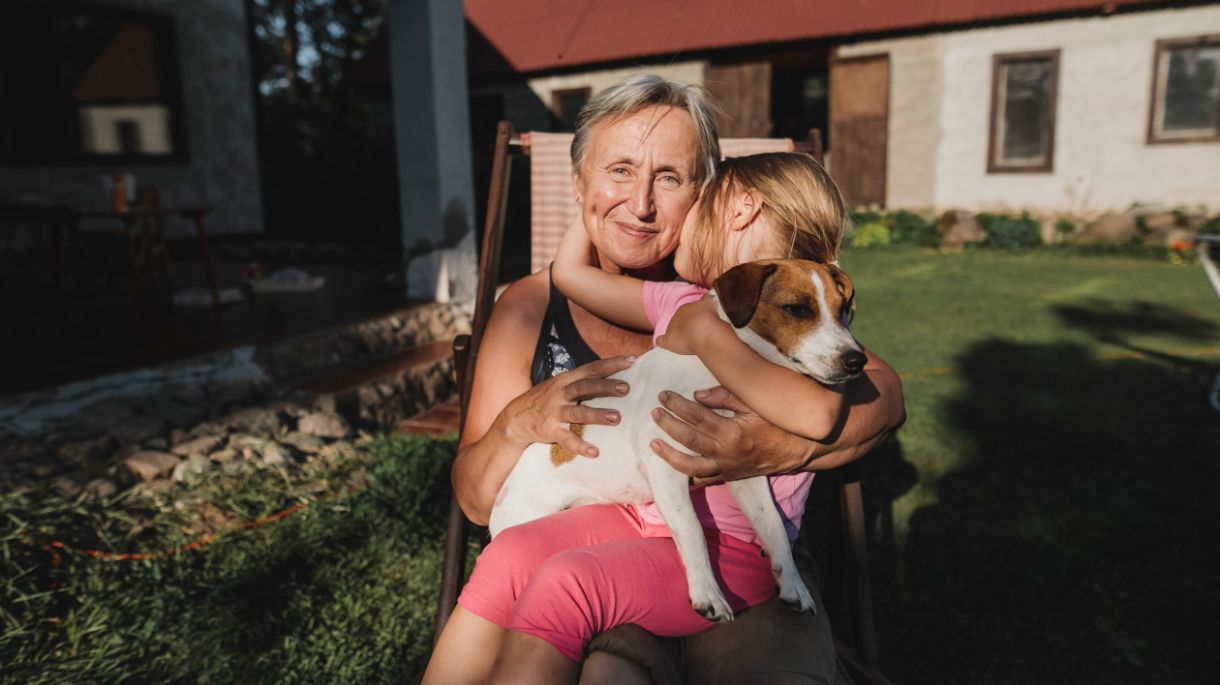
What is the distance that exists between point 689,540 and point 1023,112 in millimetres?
13302

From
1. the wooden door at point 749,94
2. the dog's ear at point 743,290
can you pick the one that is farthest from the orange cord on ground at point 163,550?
the wooden door at point 749,94

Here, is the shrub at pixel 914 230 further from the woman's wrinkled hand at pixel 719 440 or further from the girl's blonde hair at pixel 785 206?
the woman's wrinkled hand at pixel 719 440

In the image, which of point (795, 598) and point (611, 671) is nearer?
point (611, 671)

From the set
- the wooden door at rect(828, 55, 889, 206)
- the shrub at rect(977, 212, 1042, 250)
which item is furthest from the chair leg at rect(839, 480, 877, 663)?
the wooden door at rect(828, 55, 889, 206)

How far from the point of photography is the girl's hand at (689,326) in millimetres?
1541

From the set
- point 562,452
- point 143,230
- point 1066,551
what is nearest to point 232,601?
point 562,452

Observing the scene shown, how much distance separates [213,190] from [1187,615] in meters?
10.5

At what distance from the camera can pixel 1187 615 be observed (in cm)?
271

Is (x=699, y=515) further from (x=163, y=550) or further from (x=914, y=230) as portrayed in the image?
(x=914, y=230)

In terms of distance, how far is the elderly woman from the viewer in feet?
4.77

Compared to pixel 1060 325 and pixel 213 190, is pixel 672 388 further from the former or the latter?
pixel 213 190

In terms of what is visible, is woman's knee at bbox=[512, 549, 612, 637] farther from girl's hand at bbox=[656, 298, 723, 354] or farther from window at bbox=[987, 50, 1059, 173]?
window at bbox=[987, 50, 1059, 173]

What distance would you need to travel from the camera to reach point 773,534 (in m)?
1.55

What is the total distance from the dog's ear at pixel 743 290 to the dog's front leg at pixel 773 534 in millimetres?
344
